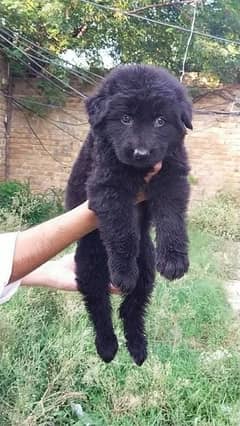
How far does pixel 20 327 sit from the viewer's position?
10.5ft

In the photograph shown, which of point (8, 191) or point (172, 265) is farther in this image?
point (8, 191)

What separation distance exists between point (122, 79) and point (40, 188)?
21.2 ft

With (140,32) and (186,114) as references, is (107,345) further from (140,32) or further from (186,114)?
(140,32)

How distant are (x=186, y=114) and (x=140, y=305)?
1.91 ft

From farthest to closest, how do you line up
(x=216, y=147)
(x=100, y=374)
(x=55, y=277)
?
(x=216, y=147), (x=100, y=374), (x=55, y=277)

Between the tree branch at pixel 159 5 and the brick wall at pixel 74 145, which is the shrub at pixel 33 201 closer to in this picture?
the brick wall at pixel 74 145

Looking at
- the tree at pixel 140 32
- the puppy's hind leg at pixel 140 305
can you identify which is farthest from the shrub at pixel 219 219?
the puppy's hind leg at pixel 140 305

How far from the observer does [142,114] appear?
4.74 feet

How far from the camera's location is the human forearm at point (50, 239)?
1.52 meters

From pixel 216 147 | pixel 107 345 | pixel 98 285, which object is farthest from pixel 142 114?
pixel 216 147

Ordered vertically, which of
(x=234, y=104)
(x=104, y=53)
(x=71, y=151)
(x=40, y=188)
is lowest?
(x=40, y=188)

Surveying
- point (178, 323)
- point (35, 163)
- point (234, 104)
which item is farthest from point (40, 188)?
point (178, 323)

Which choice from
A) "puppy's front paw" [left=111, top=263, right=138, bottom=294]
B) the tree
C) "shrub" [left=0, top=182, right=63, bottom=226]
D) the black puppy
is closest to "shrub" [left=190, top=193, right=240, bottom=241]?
the tree

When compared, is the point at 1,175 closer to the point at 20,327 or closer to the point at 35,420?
the point at 20,327
